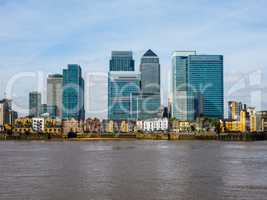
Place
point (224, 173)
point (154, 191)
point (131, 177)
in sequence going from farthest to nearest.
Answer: point (224, 173) → point (131, 177) → point (154, 191)

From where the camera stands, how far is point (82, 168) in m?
43.8

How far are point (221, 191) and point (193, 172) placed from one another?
10.7 meters

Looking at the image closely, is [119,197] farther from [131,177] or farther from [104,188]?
[131,177]

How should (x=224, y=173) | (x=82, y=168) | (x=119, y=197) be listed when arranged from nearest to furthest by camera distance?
(x=119, y=197)
(x=224, y=173)
(x=82, y=168)

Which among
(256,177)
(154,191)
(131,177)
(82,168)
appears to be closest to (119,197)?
(154,191)

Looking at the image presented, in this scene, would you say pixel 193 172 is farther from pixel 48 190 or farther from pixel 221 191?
pixel 48 190

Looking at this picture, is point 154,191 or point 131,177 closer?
point 154,191

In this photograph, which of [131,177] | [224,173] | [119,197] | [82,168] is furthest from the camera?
[82,168]

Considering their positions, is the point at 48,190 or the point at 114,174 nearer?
the point at 48,190

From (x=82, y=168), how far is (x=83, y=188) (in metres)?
13.4

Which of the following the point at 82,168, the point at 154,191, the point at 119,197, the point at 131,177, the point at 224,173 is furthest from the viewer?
the point at 82,168

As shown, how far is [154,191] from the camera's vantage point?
29359 mm

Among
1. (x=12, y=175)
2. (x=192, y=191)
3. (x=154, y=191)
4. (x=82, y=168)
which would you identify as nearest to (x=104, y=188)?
(x=154, y=191)

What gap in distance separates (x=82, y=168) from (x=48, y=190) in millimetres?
14197
